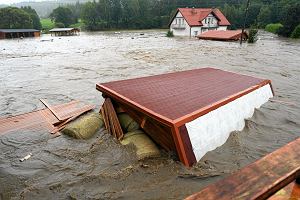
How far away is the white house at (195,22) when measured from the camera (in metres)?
56.3

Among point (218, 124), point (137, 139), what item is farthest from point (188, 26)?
point (137, 139)

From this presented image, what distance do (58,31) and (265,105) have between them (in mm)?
73062

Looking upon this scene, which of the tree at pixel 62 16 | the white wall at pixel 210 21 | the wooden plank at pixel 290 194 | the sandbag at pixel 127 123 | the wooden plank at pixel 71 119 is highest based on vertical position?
the tree at pixel 62 16

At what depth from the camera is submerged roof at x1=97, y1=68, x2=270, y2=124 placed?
18.0ft

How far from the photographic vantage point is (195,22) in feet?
186

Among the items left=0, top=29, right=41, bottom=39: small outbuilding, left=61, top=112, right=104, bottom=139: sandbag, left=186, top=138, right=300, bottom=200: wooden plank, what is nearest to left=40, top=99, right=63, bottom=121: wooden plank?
left=61, top=112, right=104, bottom=139: sandbag

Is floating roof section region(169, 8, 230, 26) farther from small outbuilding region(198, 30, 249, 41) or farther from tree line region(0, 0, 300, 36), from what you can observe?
tree line region(0, 0, 300, 36)

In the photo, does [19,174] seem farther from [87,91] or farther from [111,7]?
[111,7]

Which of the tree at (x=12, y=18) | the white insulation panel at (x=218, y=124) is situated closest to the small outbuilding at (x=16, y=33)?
the tree at (x=12, y=18)

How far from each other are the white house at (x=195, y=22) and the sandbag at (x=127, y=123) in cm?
5179

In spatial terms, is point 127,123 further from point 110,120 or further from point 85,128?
point 85,128

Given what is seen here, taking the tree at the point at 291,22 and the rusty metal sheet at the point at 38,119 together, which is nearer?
the rusty metal sheet at the point at 38,119

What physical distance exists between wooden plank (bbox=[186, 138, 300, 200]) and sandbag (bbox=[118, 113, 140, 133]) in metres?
5.10

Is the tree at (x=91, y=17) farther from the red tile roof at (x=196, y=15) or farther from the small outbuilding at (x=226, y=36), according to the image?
the small outbuilding at (x=226, y=36)
